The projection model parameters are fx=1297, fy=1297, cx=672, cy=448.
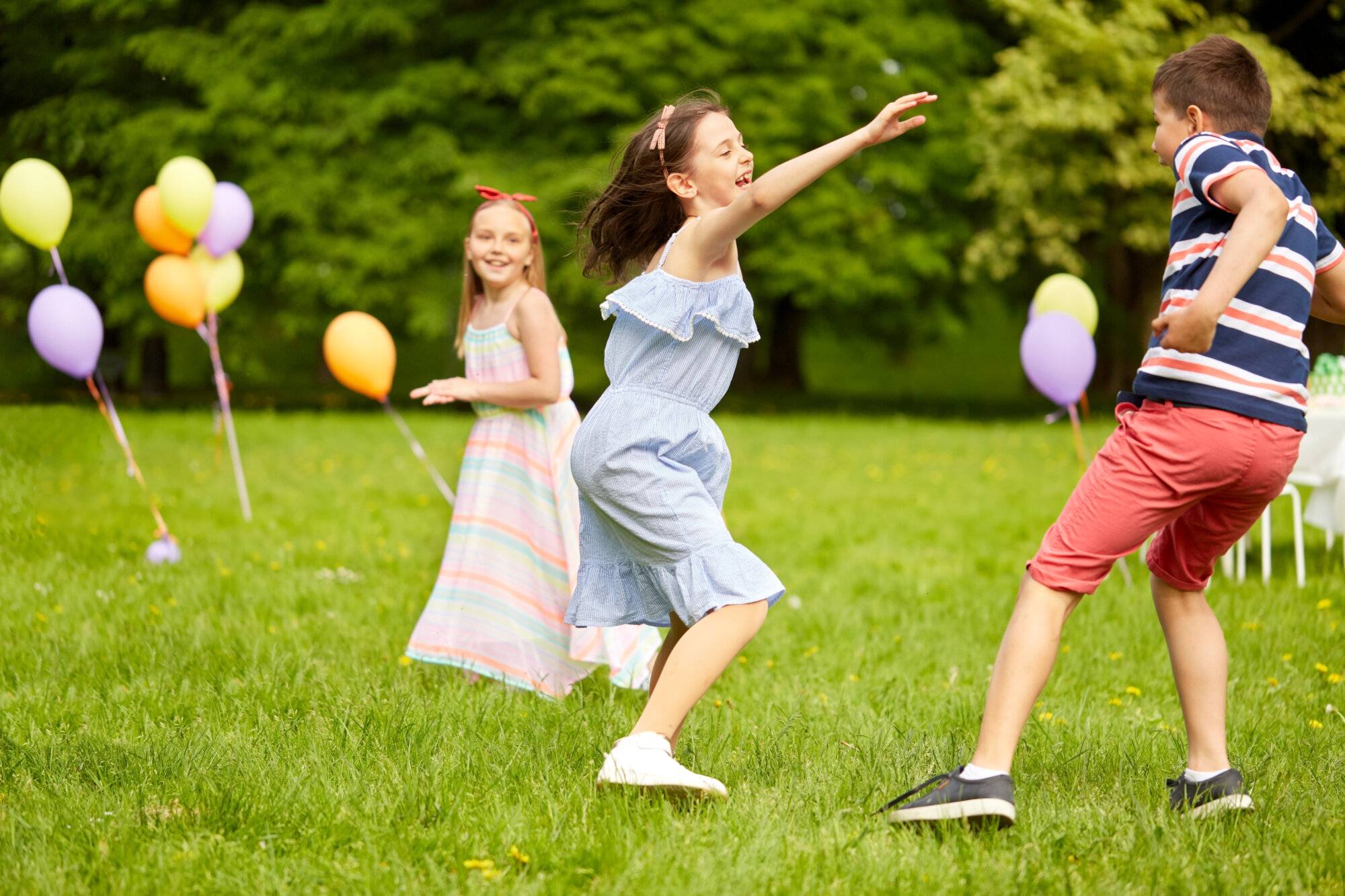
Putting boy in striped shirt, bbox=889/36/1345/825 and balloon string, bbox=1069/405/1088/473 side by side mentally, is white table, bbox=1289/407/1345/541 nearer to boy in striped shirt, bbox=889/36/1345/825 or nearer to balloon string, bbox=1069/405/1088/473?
balloon string, bbox=1069/405/1088/473

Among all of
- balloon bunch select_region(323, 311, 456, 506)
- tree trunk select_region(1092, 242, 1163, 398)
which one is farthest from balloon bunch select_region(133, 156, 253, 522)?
tree trunk select_region(1092, 242, 1163, 398)

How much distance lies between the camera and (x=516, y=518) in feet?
14.2

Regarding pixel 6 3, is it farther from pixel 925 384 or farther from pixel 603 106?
pixel 925 384

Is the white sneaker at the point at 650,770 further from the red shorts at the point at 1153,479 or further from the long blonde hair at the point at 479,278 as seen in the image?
the long blonde hair at the point at 479,278

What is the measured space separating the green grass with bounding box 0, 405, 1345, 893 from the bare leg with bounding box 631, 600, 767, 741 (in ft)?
0.60

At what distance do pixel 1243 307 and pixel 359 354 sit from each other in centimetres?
363

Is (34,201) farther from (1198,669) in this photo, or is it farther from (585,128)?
(585,128)

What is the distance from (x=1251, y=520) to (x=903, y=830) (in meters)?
1.08

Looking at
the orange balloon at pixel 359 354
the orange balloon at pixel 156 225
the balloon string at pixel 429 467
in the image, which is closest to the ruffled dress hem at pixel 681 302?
Answer: the balloon string at pixel 429 467

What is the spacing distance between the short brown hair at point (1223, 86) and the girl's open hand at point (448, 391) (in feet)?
6.82

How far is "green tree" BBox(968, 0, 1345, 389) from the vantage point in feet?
52.1

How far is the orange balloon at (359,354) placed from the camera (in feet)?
17.6

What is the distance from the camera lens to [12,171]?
19.7 ft

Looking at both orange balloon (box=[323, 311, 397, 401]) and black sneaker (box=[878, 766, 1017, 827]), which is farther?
orange balloon (box=[323, 311, 397, 401])
